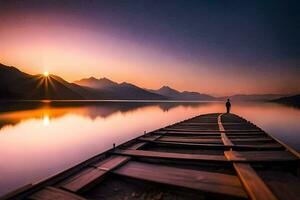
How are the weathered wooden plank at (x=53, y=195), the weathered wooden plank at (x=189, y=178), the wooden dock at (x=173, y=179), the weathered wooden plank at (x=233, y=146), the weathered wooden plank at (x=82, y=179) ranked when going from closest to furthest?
the weathered wooden plank at (x=53, y=195) < the wooden dock at (x=173, y=179) < the weathered wooden plank at (x=189, y=178) < the weathered wooden plank at (x=82, y=179) < the weathered wooden plank at (x=233, y=146)

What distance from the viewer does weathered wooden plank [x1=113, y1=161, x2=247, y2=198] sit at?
391 centimetres

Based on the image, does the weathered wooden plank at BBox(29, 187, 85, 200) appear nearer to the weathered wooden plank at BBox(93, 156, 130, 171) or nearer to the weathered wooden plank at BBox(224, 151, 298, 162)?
the weathered wooden plank at BBox(93, 156, 130, 171)

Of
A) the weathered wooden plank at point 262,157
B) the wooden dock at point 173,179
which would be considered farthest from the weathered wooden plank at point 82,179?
the weathered wooden plank at point 262,157

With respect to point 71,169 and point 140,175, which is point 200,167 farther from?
point 71,169

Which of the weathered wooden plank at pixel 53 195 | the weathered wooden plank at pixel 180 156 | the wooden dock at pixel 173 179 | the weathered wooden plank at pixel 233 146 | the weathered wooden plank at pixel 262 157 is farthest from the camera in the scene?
the weathered wooden plank at pixel 233 146

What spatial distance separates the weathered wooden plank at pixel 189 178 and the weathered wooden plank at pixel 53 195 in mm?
1374

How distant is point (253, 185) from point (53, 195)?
3.58 meters

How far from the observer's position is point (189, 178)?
4445mm

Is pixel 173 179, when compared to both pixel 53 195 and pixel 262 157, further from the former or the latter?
pixel 262 157

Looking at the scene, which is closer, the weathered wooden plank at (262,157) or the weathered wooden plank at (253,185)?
the weathered wooden plank at (253,185)

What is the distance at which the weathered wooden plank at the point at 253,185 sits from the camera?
3.53 meters

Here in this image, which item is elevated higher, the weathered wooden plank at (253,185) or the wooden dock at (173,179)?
the weathered wooden plank at (253,185)

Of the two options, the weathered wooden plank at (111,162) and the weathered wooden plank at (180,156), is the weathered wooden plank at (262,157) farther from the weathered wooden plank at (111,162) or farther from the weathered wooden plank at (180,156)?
the weathered wooden plank at (111,162)

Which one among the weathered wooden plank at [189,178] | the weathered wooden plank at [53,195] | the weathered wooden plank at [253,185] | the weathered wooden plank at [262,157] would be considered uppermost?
the weathered wooden plank at [262,157]
